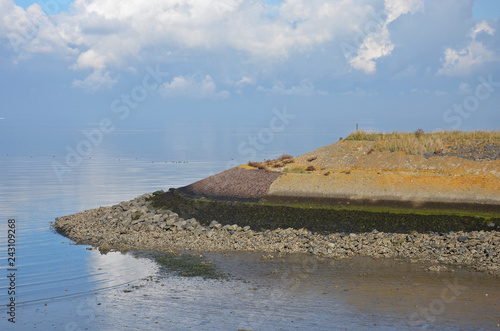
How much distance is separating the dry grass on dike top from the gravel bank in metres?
9.66

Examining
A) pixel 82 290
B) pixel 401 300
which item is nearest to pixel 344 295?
pixel 401 300

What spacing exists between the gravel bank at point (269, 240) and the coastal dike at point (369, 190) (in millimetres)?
790

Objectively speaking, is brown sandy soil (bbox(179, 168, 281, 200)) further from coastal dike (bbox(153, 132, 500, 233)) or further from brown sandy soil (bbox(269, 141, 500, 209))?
brown sandy soil (bbox(269, 141, 500, 209))

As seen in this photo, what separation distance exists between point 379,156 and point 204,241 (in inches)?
518

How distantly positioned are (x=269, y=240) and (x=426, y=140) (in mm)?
14121

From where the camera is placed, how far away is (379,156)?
1252 inches

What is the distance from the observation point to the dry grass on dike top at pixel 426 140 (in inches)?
1225

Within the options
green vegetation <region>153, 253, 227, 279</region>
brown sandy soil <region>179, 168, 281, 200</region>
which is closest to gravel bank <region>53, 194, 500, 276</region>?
green vegetation <region>153, 253, 227, 279</region>

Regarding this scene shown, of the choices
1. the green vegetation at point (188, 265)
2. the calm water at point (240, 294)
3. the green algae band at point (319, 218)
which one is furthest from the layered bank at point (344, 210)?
the calm water at point (240, 294)

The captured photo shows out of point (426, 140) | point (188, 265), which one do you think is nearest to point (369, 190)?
point (426, 140)

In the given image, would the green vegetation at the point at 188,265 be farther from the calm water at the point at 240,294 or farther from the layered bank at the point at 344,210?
the layered bank at the point at 344,210

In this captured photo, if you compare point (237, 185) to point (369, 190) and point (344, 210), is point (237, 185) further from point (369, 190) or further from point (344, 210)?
point (369, 190)

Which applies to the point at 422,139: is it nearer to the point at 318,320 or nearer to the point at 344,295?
the point at 344,295

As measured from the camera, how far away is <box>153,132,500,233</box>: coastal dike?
80.0 ft
